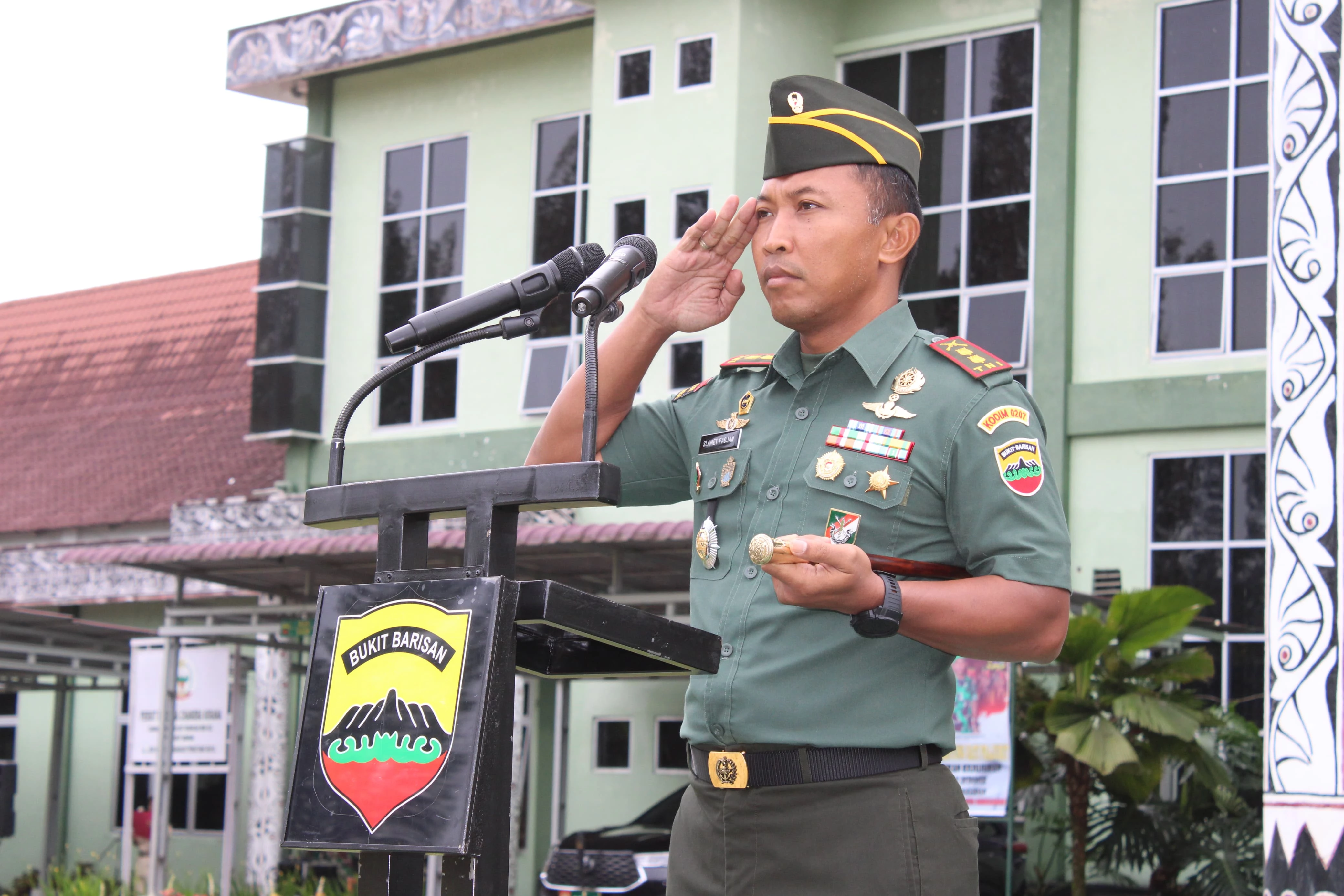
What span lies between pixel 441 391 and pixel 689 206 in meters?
3.50

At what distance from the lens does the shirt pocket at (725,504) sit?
2535 millimetres

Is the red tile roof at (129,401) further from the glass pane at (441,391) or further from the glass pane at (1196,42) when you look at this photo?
the glass pane at (1196,42)

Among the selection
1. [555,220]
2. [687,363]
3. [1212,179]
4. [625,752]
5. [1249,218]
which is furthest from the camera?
[555,220]

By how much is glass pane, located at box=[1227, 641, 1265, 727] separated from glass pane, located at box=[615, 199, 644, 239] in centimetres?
587

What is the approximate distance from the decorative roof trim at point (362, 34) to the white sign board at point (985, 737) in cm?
794

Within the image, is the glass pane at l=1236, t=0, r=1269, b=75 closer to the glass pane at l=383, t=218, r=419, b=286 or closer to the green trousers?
the glass pane at l=383, t=218, r=419, b=286

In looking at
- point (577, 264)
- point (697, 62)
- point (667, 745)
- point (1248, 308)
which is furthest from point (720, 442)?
point (667, 745)

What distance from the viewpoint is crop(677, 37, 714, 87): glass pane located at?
13.7m

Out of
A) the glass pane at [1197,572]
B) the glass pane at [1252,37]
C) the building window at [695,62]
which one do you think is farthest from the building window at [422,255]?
the glass pane at [1252,37]

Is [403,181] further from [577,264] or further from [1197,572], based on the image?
[577,264]

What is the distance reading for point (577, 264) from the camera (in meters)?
2.42

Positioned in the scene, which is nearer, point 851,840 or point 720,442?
point 851,840

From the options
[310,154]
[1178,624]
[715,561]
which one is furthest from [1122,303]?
[715,561]

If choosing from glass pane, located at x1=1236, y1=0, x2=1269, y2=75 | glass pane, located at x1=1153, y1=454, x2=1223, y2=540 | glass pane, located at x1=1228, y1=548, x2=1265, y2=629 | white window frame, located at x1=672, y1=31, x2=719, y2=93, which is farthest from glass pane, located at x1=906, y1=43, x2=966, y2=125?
glass pane, located at x1=1228, y1=548, x2=1265, y2=629
